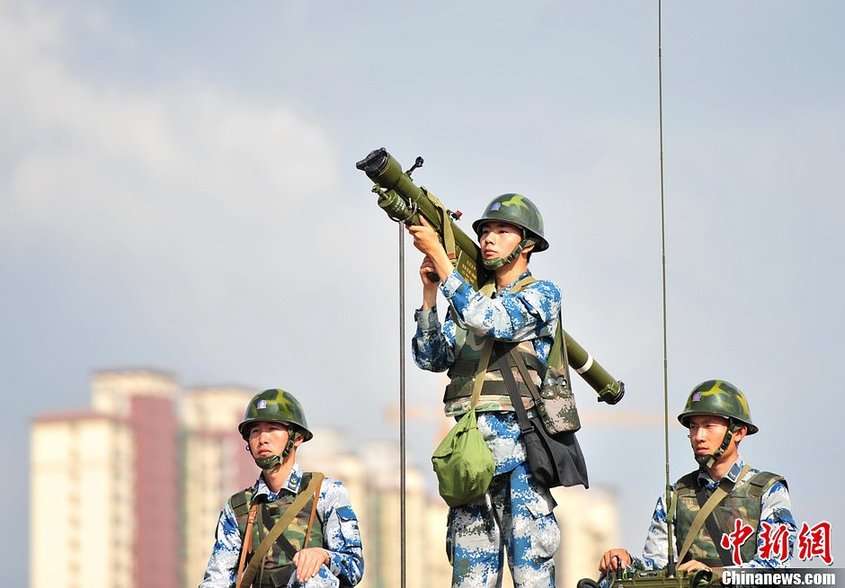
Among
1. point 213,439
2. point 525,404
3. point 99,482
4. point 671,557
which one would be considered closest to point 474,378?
point 525,404

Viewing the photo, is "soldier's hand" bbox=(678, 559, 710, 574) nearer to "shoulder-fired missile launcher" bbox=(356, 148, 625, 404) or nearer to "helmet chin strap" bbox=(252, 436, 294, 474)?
"shoulder-fired missile launcher" bbox=(356, 148, 625, 404)

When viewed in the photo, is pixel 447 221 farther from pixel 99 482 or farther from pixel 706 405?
pixel 99 482

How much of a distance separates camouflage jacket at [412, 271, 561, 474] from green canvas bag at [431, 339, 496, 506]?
15 cm

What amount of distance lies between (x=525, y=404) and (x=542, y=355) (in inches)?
17.5

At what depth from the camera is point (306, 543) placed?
1351 cm

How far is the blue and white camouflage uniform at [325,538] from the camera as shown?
1343cm

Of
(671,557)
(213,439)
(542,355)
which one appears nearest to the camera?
(671,557)

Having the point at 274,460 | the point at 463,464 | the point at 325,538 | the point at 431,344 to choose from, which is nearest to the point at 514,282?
the point at 431,344

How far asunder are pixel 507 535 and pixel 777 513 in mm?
1997

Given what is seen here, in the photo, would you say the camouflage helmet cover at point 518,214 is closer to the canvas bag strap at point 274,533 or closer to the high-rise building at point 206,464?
the canvas bag strap at point 274,533

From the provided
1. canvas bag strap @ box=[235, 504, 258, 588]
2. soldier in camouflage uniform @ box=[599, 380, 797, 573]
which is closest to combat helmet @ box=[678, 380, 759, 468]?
soldier in camouflage uniform @ box=[599, 380, 797, 573]

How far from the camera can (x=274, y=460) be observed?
13688 mm

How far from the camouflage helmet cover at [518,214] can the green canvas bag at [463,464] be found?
54.4 inches

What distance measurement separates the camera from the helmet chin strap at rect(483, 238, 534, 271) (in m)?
13.0
